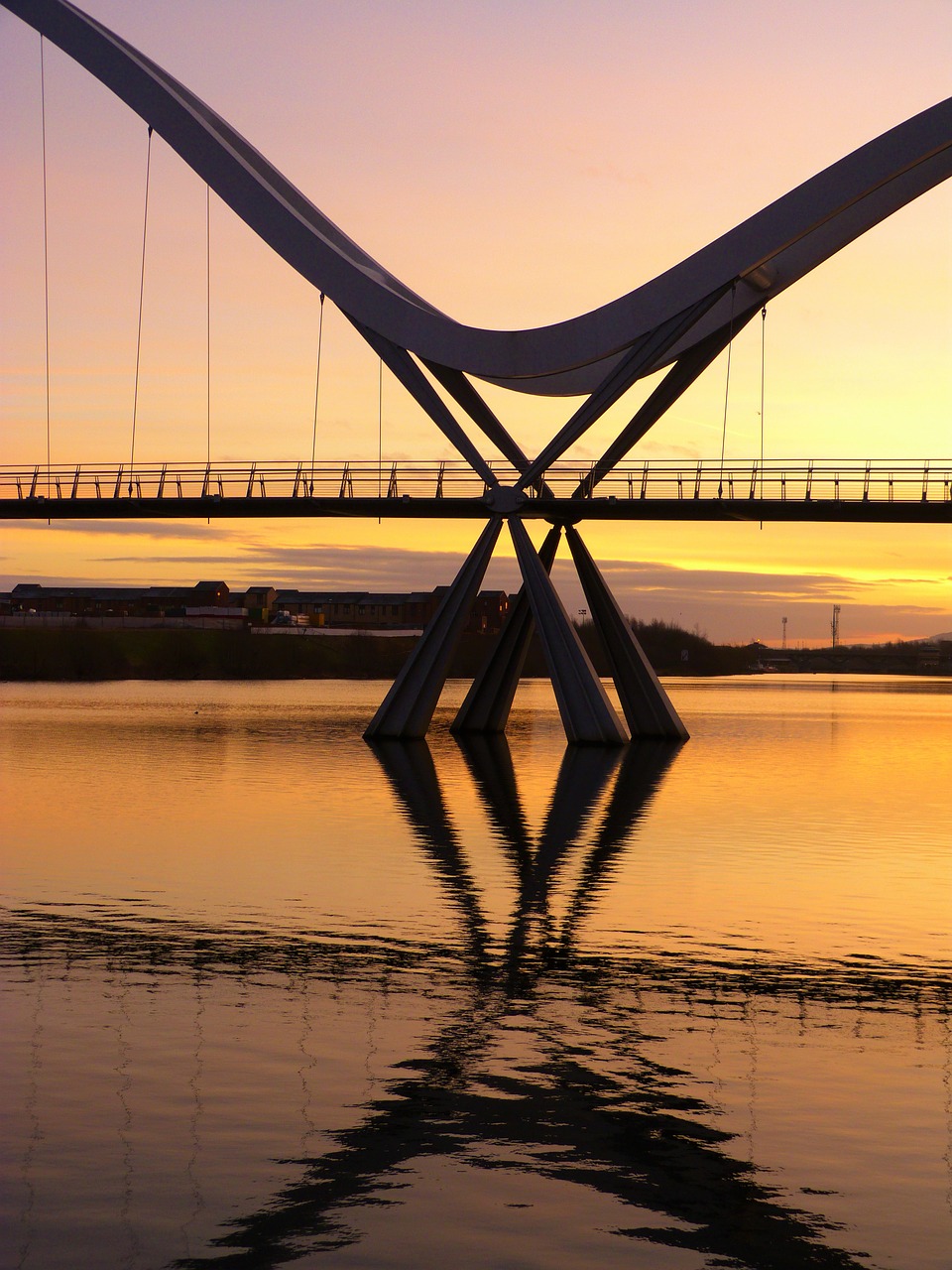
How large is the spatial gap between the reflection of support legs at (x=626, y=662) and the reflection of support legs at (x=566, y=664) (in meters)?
1.14

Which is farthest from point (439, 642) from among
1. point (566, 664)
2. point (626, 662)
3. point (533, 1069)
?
point (533, 1069)

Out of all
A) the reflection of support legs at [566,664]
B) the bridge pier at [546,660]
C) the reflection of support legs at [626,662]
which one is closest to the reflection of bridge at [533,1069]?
the reflection of support legs at [566,664]

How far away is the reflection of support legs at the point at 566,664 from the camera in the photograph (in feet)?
125

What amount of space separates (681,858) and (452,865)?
9.94ft

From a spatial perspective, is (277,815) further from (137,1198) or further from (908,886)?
(137,1198)

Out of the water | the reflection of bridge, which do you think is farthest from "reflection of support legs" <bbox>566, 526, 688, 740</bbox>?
the reflection of bridge

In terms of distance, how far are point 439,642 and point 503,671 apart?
12.7 ft

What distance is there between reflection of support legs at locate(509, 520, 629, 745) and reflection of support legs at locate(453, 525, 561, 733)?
0.88 meters

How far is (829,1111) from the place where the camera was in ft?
29.0

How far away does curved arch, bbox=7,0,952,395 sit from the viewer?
33625 mm

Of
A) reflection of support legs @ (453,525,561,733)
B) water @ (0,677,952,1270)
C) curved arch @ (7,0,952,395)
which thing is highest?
curved arch @ (7,0,952,395)

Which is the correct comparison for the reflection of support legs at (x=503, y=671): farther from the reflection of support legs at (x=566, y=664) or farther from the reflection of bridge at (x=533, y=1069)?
the reflection of bridge at (x=533, y=1069)

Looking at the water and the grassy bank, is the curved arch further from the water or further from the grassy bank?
the grassy bank

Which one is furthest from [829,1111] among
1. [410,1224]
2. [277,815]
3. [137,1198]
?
[277,815]
